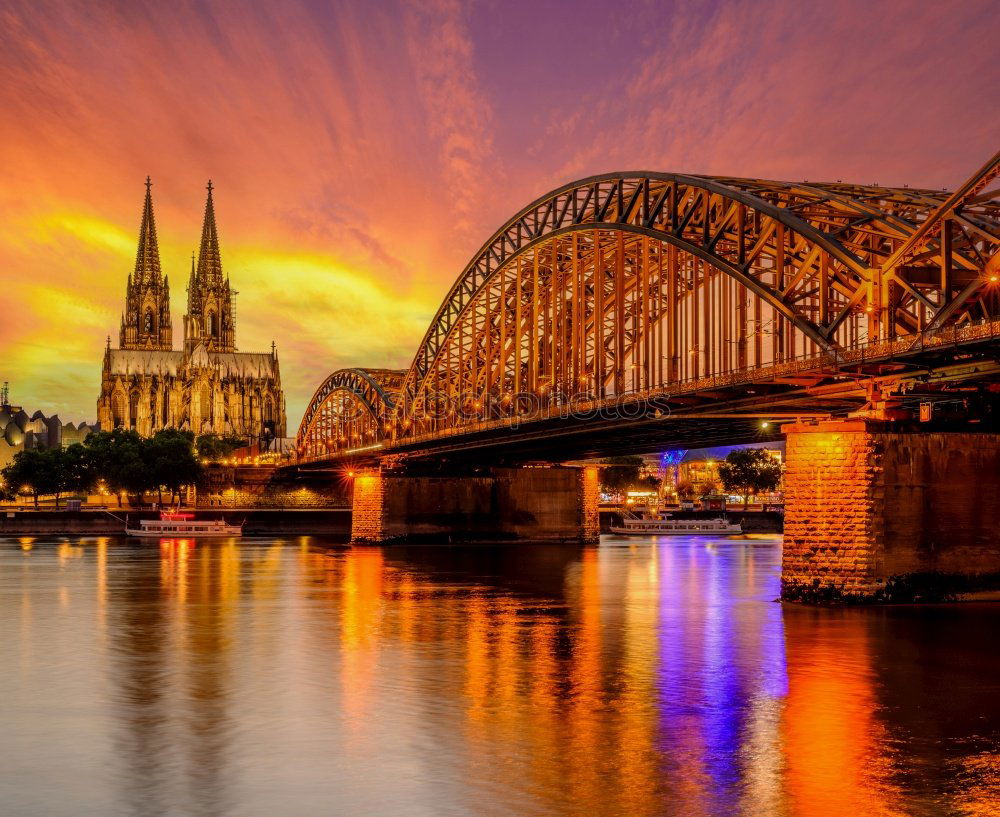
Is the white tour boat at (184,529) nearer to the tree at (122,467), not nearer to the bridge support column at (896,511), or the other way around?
the tree at (122,467)

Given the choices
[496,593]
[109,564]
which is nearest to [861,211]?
[496,593]

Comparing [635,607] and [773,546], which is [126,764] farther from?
[773,546]

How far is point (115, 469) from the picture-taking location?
545 feet

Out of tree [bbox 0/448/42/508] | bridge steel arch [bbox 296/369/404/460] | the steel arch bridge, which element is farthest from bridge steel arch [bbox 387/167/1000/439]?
tree [bbox 0/448/42/508]

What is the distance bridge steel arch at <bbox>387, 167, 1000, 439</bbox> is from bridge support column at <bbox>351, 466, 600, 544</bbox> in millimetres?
6145

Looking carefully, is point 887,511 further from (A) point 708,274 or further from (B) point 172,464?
(B) point 172,464

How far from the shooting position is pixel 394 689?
2730 centimetres

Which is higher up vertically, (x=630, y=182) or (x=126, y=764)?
(x=630, y=182)

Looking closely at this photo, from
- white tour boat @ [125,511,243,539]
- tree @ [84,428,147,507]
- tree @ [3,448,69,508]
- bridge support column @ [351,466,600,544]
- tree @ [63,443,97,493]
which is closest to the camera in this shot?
bridge support column @ [351,466,600,544]

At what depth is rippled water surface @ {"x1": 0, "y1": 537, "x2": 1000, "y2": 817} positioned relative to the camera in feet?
58.6

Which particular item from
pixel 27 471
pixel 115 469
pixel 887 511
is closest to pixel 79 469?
pixel 27 471

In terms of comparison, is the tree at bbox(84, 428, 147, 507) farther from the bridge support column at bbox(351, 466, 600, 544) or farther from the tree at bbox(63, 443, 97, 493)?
the bridge support column at bbox(351, 466, 600, 544)

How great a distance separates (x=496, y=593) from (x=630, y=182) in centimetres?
2709

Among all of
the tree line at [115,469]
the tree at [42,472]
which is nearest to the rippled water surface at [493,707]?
the tree line at [115,469]
